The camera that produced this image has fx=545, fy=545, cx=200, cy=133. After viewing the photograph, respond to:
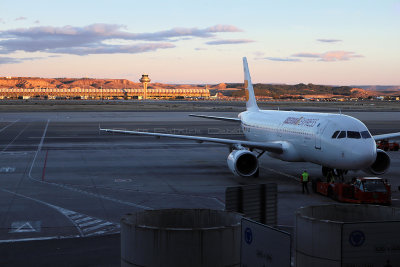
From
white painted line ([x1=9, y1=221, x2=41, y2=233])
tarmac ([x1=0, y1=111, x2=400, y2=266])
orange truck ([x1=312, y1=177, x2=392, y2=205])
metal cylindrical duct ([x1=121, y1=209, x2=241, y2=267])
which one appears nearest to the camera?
metal cylindrical duct ([x1=121, y1=209, x2=241, y2=267])

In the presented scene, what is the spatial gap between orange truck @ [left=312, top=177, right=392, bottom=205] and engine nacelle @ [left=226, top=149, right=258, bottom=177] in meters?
6.18

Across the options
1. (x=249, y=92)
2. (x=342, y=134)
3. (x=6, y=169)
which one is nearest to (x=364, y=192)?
(x=342, y=134)

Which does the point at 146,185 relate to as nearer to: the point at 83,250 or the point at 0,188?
the point at 0,188

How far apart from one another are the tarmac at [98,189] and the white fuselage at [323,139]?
6.85 feet

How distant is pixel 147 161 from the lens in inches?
1741

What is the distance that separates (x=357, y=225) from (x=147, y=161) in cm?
3465

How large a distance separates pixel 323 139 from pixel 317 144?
695 mm

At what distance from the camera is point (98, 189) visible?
3098cm

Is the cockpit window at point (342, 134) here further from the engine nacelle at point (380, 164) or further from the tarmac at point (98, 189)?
the engine nacelle at point (380, 164)

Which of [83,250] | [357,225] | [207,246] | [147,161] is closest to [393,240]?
[357,225]

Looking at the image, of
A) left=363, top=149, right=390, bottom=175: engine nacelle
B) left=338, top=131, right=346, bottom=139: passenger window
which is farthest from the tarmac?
left=338, top=131, right=346, bottom=139: passenger window

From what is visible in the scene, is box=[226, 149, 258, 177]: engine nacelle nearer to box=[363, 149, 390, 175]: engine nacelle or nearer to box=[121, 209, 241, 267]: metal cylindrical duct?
box=[363, 149, 390, 175]: engine nacelle

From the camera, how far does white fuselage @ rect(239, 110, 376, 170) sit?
2873cm

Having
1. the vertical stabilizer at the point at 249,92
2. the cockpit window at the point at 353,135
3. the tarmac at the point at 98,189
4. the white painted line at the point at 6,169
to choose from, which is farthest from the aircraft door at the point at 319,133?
the white painted line at the point at 6,169
